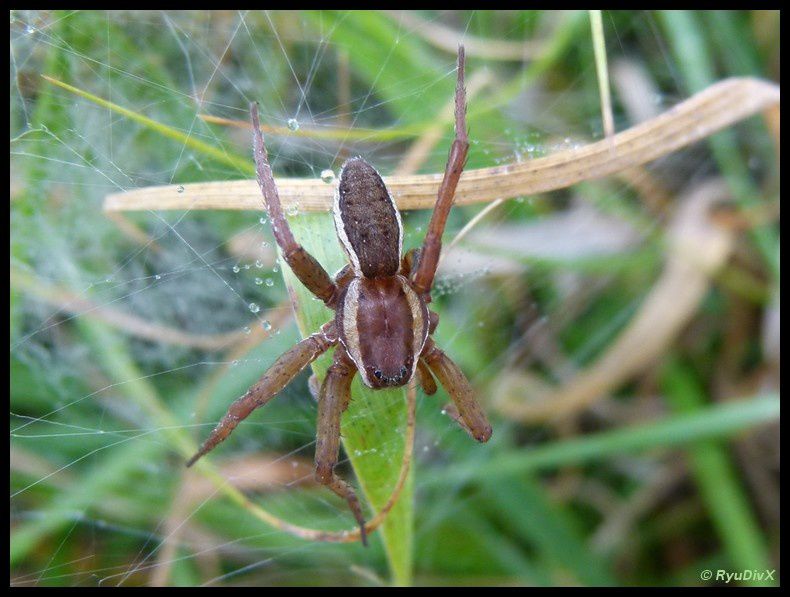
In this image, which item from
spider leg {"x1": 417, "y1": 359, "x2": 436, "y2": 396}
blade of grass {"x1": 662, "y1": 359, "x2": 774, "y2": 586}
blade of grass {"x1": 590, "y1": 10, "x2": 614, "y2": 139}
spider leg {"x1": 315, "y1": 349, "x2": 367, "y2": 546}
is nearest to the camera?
spider leg {"x1": 315, "y1": 349, "x2": 367, "y2": 546}

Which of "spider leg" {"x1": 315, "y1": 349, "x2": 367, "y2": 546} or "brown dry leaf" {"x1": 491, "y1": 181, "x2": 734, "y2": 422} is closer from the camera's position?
"spider leg" {"x1": 315, "y1": 349, "x2": 367, "y2": 546}

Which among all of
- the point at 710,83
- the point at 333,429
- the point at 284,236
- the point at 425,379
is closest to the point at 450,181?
the point at 284,236

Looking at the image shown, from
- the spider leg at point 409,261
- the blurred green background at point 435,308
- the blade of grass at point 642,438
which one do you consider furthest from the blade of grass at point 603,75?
the blade of grass at point 642,438

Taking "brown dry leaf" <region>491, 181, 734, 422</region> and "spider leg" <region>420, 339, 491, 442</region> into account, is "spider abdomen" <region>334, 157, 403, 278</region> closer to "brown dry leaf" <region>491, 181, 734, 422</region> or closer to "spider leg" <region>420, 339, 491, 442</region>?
"spider leg" <region>420, 339, 491, 442</region>

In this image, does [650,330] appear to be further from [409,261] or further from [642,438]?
[409,261]

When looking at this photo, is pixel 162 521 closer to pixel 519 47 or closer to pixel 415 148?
pixel 415 148

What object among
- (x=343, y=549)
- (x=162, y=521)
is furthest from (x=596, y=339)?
(x=162, y=521)

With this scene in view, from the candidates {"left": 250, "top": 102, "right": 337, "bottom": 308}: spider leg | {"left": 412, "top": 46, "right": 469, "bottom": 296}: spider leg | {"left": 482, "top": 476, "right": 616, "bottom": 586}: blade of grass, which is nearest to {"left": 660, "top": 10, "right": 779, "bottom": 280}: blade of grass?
{"left": 482, "top": 476, "right": 616, "bottom": 586}: blade of grass

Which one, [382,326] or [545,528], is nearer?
[382,326]
